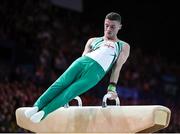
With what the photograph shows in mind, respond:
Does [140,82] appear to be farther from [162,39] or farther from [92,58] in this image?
[92,58]

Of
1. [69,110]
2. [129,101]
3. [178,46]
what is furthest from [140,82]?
[69,110]

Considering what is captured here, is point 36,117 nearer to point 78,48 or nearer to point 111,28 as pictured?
point 111,28

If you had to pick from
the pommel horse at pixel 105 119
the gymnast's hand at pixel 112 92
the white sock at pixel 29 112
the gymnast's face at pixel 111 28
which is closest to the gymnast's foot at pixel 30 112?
the white sock at pixel 29 112

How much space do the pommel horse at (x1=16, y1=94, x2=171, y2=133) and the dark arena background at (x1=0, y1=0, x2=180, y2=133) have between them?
11.4 feet

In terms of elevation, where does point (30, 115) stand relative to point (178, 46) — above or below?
above

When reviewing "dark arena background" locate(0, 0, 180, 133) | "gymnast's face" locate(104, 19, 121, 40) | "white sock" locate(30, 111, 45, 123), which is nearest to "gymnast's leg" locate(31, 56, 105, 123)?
"white sock" locate(30, 111, 45, 123)

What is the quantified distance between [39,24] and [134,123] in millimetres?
8753

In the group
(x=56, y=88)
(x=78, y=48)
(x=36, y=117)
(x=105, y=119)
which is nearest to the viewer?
(x=36, y=117)

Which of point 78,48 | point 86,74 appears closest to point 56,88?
point 86,74

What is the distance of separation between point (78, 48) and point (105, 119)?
8.12 meters

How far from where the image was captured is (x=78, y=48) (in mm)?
13797

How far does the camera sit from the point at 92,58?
5785 millimetres

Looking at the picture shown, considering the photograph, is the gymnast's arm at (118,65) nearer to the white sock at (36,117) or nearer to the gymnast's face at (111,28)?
the gymnast's face at (111,28)

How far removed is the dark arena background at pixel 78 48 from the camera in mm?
11336
